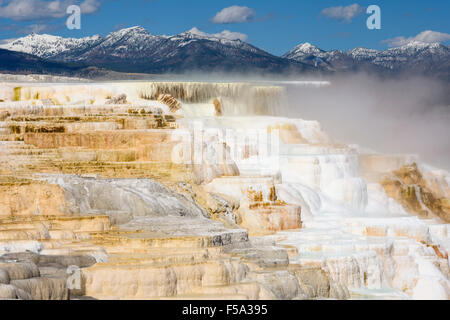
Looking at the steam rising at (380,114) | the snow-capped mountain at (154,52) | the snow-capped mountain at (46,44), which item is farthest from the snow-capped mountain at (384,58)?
the snow-capped mountain at (46,44)

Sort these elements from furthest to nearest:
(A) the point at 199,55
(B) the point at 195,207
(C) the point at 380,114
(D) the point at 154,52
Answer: (D) the point at 154,52 < (A) the point at 199,55 < (C) the point at 380,114 < (B) the point at 195,207

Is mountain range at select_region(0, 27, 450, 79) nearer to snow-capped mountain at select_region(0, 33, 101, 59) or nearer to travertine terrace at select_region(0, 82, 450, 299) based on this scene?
snow-capped mountain at select_region(0, 33, 101, 59)

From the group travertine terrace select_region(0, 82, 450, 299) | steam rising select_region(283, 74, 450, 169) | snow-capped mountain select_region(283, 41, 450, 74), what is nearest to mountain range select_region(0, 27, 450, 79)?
snow-capped mountain select_region(283, 41, 450, 74)

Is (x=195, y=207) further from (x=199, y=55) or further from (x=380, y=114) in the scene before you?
(x=199, y=55)

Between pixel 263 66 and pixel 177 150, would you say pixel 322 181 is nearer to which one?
pixel 177 150

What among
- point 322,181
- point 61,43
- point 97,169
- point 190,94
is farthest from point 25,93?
point 61,43

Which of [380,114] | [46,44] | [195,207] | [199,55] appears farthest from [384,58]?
[195,207]

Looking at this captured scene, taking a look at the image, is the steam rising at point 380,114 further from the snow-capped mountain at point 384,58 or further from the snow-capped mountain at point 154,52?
the snow-capped mountain at point 154,52
